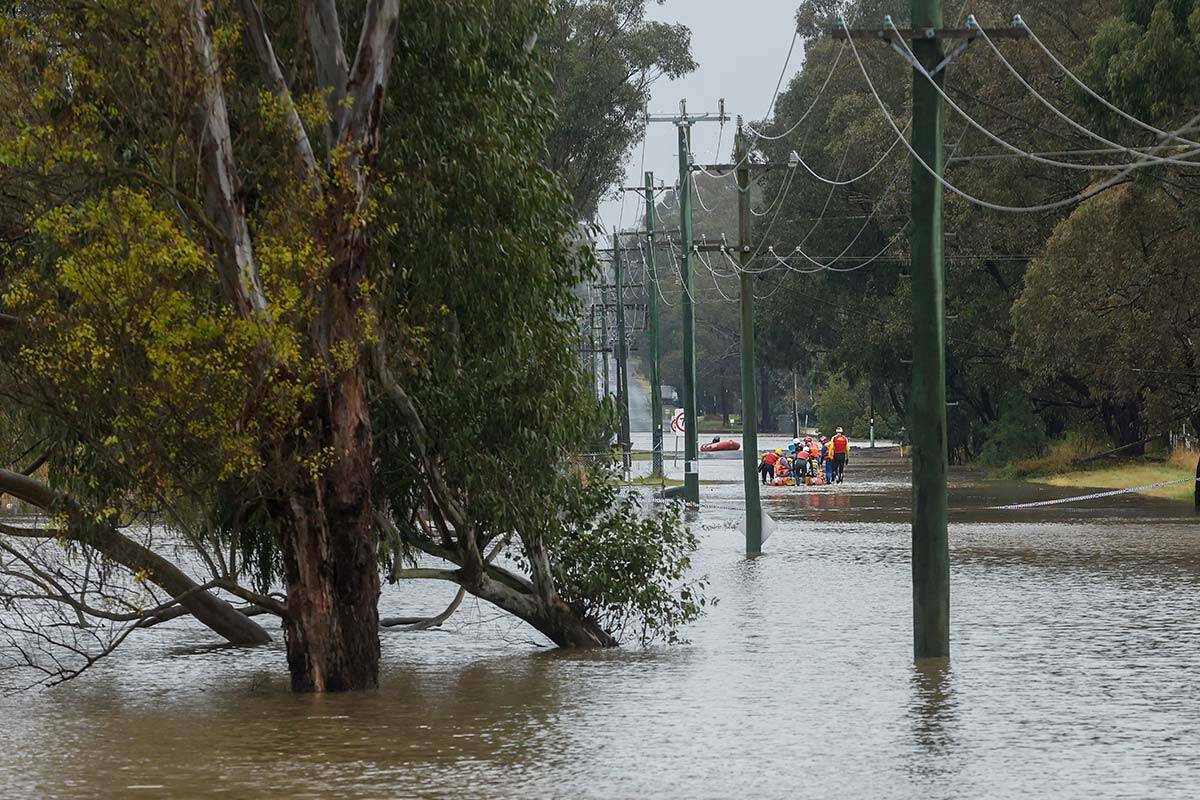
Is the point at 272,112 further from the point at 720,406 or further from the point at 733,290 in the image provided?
the point at 720,406

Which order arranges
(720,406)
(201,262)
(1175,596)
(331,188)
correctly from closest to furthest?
(201,262)
(331,188)
(1175,596)
(720,406)

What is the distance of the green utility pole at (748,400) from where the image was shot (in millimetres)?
31422

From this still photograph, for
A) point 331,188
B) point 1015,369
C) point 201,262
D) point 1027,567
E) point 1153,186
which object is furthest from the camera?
point 1015,369

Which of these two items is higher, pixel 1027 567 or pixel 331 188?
pixel 331 188

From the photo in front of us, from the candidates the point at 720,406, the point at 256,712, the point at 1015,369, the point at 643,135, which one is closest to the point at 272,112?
the point at 256,712

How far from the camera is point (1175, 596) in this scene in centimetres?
2295

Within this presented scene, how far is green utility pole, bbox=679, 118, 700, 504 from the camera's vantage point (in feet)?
152

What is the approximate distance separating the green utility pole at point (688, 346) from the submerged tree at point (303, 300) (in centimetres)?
2667

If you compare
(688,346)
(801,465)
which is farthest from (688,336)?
(801,465)

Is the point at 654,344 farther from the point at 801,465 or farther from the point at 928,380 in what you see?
the point at 928,380

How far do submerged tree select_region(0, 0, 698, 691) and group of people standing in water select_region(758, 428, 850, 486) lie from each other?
1619 inches

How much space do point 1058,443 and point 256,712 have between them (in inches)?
2241

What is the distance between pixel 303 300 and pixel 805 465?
4568 cm

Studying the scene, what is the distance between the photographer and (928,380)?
17.2m
